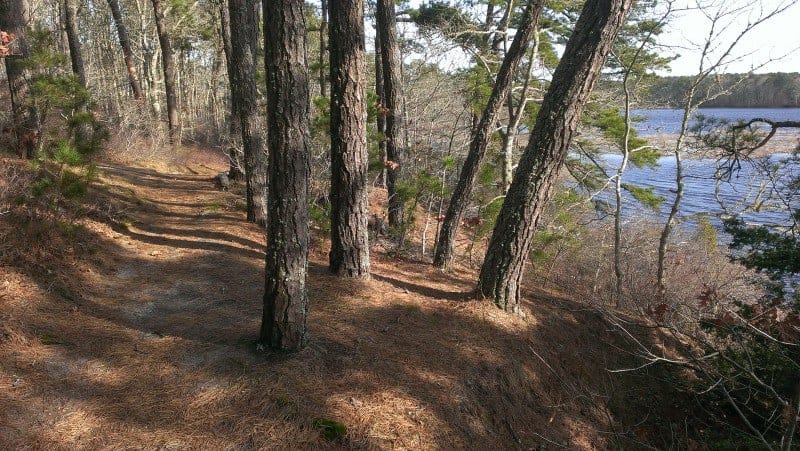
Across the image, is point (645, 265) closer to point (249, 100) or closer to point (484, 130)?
point (484, 130)

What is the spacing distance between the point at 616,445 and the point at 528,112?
34.8 feet

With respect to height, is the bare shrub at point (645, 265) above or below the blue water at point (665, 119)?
below

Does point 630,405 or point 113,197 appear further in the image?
point 113,197

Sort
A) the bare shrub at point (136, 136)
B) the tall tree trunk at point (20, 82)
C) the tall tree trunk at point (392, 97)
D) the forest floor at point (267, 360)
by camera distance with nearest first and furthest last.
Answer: the forest floor at point (267, 360) → the tall tree trunk at point (20, 82) → the tall tree trunk at point (392, 97) → the bare shrub at point (136, 136)

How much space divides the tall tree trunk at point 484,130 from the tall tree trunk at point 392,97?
1050mm

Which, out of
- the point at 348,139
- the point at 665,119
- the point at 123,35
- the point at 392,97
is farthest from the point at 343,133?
the point at 665,119

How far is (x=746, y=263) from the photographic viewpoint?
6.29m

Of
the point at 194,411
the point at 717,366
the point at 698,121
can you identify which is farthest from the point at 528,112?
the point at 194,411

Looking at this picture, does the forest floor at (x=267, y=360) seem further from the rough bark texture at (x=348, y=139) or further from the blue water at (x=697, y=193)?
the blue water at (x=697, y=193)

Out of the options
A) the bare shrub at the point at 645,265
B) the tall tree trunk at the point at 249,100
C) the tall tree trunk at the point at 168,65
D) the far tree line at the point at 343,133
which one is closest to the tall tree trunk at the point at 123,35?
the tall tree trunk at the point at 168,65

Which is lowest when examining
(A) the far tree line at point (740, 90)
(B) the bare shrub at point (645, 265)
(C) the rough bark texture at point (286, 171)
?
(B) the bare shrub at point (645, 265)

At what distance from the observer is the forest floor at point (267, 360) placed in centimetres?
306

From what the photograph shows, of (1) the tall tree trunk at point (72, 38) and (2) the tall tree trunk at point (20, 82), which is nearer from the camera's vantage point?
(2) the tall tree trunk at point (20, 82)

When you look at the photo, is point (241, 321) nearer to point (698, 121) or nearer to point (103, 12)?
point (698, 121)
